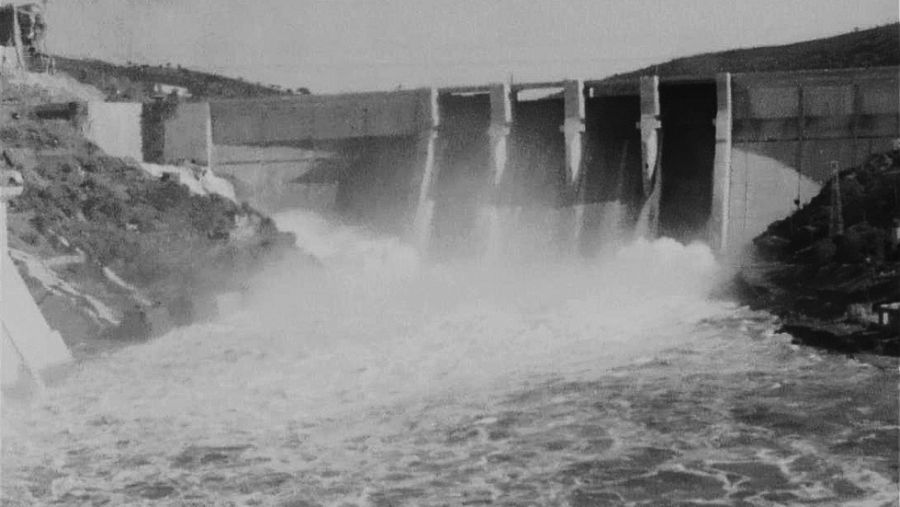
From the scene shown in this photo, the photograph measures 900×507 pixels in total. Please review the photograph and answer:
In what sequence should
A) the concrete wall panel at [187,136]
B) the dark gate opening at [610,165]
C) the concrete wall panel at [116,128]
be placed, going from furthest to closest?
the concrete wall panel at [187,136] < the concrete wall panel at [116,128] < the dark gate opening at [610,165]

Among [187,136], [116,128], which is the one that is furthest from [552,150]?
[116,128]

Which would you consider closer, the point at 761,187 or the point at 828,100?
the point at 828,100

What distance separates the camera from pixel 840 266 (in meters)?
26.2

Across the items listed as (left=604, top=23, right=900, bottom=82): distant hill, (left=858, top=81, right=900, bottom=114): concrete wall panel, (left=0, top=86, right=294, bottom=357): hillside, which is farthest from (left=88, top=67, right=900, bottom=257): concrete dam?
(left=604, top=23, right=900, bottom=82): distant hill

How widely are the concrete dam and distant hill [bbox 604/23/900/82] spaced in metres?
12.1

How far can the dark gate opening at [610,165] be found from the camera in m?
31.5

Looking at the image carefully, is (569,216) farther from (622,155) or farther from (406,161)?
(406,161)

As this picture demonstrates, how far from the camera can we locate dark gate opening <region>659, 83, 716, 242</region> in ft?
102

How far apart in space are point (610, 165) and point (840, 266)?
8.20 m

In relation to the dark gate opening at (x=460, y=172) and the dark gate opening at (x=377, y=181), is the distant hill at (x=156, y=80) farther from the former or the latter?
the dark gate opening at (x=460, y=172)

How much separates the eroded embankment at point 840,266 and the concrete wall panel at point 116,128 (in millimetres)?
19403

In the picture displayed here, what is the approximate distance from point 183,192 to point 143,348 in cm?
903

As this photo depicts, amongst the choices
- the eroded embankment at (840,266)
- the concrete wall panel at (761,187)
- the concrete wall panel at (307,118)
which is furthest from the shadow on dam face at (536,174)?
the eroded embankment at (840,266)

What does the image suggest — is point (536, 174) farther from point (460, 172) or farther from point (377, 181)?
point (377, 181)
